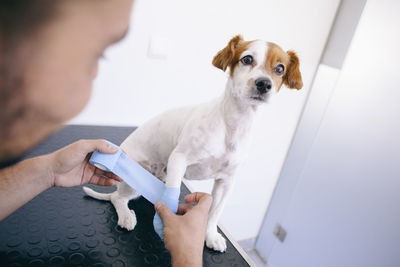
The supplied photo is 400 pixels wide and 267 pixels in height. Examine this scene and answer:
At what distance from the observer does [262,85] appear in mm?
722

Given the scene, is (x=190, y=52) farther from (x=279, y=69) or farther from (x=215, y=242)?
(x=215, y=242)

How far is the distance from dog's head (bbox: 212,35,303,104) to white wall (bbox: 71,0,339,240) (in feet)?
1.44

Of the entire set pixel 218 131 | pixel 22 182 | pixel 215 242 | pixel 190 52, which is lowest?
pixel 215 242

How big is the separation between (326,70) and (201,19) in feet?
3.18

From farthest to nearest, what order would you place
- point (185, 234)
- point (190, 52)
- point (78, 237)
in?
1. point (190, 52)
2. point (78, 237)
3. point (185, 234)

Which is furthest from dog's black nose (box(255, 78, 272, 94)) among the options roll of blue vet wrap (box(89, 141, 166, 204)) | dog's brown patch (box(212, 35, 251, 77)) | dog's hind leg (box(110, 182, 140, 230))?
dog's hind leg (box(110, 182, 140, 230))

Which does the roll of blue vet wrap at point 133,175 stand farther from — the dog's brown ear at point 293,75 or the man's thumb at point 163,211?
the dog's brown ear at point 293,75

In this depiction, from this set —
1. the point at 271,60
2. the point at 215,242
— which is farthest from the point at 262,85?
the point at 215,242

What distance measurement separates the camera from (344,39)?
5.25 feet

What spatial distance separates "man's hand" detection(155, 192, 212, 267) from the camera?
0.52m

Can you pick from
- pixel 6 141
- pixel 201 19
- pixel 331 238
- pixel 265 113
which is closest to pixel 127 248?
pixel 6 141

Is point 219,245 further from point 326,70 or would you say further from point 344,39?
point 344,39

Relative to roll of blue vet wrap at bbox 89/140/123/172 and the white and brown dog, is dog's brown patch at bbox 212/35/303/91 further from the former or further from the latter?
roll of blue vet wrap at bbox 89/140/123/172

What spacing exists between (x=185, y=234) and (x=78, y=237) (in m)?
0.30
